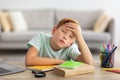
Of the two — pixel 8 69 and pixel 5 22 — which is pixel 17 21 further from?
pixel 8 69

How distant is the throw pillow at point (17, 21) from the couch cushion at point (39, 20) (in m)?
0.12

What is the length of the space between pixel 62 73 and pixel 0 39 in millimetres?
3006

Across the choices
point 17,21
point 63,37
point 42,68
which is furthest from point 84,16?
point 42,68

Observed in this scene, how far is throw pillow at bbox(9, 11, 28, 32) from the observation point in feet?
14.4

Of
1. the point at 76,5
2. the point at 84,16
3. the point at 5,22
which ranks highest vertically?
the point at 76,5

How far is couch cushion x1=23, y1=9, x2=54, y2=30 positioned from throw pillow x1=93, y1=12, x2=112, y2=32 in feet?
2.69

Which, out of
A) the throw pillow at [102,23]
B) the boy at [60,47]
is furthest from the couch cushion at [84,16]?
the boy at [60,47]

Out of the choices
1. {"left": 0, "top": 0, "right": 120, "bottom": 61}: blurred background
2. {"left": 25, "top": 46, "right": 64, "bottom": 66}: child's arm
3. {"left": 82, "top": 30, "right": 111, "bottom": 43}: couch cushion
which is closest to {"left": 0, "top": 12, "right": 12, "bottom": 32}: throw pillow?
{"left": 0, "top": 0, "right": 120, "bottom": 61}: blurred background

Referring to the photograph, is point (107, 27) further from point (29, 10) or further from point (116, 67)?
point (116, 67)

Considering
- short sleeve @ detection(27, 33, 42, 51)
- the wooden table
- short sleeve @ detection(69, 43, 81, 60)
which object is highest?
short sleeve @ detection(27, 33, 42, 51)

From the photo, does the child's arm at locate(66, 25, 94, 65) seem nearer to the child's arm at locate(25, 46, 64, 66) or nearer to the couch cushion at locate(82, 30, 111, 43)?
the child's arm at locate(25, 46, 64, 66)

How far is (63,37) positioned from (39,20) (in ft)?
10.8

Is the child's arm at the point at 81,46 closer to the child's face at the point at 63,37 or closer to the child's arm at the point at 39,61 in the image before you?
the child's face at the point at 63,37

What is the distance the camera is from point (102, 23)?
4.42 metres
